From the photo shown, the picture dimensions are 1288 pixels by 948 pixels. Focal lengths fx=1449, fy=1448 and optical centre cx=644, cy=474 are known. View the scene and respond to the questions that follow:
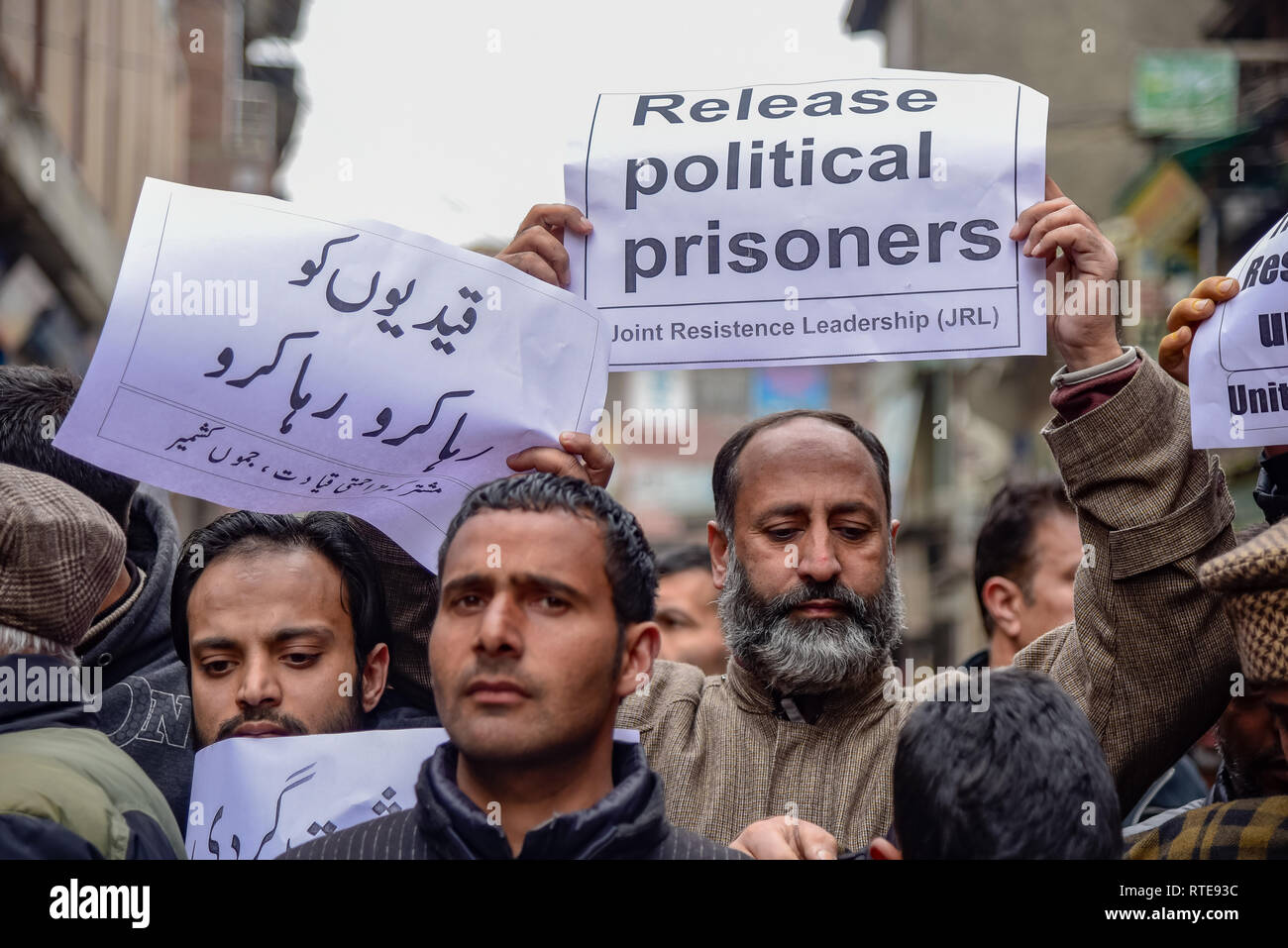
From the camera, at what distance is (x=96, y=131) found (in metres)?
14.7

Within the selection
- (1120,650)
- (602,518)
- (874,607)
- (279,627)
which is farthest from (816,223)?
(279,627)

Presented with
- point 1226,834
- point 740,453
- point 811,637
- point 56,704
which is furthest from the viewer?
point 740,453

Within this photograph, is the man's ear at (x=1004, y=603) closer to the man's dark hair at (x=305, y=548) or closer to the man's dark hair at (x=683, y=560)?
the man's dark hair at (x=683, y=560)

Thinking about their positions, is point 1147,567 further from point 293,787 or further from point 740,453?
point 293,787

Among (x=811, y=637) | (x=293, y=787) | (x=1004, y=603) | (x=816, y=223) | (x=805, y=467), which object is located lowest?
(x=293, y=787)

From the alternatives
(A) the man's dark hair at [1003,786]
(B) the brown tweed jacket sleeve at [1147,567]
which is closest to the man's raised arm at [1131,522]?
(B) the brown tweed jacket sleeve at [1147,567]

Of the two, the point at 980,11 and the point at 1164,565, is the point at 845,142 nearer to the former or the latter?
the point at 1164,565

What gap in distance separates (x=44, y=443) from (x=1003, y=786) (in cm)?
208

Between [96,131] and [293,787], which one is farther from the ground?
[96,131]

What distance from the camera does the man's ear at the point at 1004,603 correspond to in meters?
3.94

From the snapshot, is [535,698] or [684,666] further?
[684,666]

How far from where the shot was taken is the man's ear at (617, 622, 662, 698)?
226 centimetres

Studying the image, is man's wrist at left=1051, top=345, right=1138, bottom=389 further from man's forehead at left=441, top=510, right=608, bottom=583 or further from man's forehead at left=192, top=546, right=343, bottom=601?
man's forehead at left=192, top=546, right=343, bottom=601
